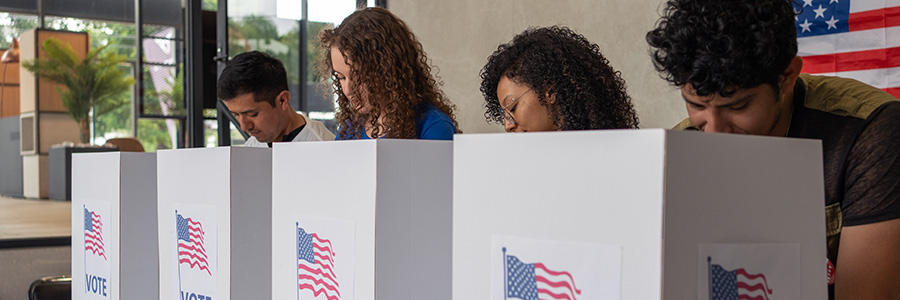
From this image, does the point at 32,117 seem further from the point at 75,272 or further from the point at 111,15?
the point at 75,272

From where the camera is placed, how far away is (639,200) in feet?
1.72

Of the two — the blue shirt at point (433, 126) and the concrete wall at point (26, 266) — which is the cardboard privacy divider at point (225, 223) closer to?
the blue shirt at point (433, 126)

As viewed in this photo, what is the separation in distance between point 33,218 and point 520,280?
3.37 m

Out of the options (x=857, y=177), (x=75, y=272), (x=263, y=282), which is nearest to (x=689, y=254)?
(x=857, y=177)

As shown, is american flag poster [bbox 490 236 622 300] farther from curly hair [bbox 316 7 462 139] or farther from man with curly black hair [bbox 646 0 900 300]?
curly hair [bbox 316 7 462 139]

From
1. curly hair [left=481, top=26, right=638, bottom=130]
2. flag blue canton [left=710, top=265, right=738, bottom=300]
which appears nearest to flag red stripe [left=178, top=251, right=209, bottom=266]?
curly hair [left=481, top=26, right=638, bottom=130]

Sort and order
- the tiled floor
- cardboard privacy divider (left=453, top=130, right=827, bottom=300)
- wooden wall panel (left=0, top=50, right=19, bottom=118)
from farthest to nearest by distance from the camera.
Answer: wooden wall panel (left=0, top=50, right=19, bottom=118) < the tiled floor < cardboard privacy divider (left=453, top=130, right=827, bottom=300)

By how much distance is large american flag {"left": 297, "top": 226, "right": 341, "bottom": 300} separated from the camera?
80 cm

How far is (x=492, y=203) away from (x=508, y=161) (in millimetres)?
40

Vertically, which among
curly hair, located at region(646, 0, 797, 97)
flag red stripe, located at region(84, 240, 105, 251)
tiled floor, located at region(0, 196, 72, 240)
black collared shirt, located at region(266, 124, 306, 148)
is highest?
curly hair, located at region(646, 0, 797, 97)

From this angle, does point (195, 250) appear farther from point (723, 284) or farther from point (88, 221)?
point (723, 284)

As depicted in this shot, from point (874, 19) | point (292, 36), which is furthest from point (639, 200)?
point (292, 36)

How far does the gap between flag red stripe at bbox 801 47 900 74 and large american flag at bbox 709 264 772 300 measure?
4.74 ft

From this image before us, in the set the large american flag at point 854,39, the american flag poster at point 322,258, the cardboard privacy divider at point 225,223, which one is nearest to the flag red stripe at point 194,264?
the cardboard privacy divider at point 225,223
